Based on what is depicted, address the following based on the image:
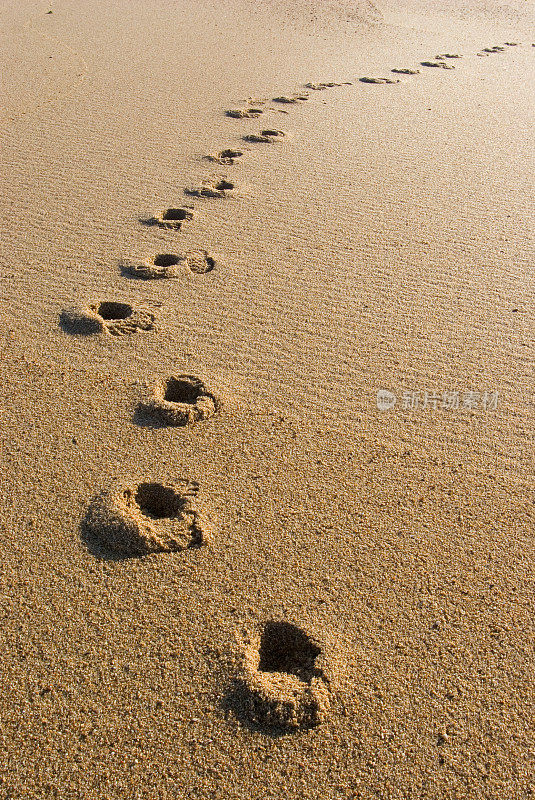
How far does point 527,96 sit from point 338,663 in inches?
202

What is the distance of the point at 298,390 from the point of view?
2062 mm

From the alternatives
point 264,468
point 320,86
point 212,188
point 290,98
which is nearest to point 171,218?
point 212,188

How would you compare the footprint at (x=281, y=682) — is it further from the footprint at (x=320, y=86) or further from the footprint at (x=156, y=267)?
the footprint at (x=320, y=86)

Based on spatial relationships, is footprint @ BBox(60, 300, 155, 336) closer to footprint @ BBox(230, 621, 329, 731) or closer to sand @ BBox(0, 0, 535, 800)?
sand @ BBox(0, 0, 535, 800)

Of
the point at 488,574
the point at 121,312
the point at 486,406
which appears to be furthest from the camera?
the point at 121,312

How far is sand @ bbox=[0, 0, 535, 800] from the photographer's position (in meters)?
1.24

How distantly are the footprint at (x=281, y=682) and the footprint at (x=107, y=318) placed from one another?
126 centimetres

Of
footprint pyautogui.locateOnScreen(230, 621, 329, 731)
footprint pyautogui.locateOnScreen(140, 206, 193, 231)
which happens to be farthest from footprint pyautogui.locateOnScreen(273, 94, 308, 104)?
footprint pyautogui.locateOnScreen(230, 621, 329, 731)

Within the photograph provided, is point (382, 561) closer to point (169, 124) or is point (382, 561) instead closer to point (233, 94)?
point (169, 124)

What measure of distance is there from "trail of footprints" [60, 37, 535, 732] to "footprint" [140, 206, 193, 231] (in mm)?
343

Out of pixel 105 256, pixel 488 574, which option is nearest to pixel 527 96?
pixel 105 256

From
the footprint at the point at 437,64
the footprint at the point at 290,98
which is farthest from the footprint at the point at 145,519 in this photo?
the footprint at the point at 437,64

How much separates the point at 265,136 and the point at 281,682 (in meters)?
3.51

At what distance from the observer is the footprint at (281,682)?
126 cm
